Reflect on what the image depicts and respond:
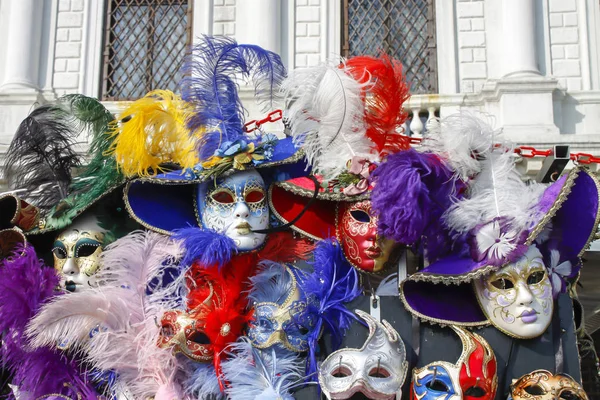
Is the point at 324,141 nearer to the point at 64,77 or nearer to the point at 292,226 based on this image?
the point at 292,226

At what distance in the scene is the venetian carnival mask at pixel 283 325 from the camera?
4180 millimetres

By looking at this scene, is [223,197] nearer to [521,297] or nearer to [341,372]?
[341,372]

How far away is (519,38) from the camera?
7.48 meters

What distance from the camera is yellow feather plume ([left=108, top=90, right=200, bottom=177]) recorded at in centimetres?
449

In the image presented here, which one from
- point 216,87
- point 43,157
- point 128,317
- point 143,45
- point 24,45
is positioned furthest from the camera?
point 143,45

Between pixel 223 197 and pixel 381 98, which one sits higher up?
pixel 381 98

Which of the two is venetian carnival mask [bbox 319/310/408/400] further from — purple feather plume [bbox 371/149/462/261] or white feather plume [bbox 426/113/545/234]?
white feather plume [bbox 426/113/545/234]

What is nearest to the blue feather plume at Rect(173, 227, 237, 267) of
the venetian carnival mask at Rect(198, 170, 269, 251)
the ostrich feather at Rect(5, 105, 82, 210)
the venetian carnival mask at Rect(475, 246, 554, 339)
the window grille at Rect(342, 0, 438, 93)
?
the venetian carnival mask at Rect(198, 170, 269, 251)

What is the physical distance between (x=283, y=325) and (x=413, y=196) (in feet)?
2.83

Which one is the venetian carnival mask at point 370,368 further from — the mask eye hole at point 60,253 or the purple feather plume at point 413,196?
the mask eye hole at point 60,253

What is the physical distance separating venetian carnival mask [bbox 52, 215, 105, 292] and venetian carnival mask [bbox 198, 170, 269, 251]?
643 millimetres

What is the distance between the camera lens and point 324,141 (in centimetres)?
440

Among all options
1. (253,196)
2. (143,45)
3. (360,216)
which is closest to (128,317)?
(253,196)

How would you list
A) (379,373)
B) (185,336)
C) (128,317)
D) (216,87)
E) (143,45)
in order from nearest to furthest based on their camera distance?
(379,373) < (185,336) < (128,317) < (216,87) < (143,45)
